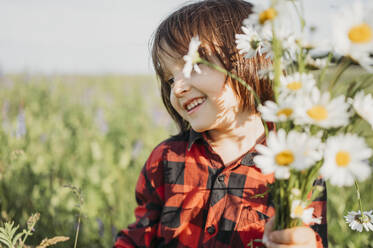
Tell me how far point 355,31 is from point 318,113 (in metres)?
0.14

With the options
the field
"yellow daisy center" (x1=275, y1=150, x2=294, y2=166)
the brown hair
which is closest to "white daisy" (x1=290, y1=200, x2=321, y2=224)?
"yellow daisy center" (x1=275, y1=150, x2=294, y2=166)

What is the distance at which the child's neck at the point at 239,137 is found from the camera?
1.43 m

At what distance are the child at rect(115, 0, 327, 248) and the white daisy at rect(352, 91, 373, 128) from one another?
683mm

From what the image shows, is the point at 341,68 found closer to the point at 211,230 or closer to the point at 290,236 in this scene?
the point at 290,236

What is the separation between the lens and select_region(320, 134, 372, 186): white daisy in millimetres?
526

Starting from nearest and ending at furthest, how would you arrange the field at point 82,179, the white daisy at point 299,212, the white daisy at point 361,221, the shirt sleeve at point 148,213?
the white daisy at point 299,212 → the white daisy at point 361,221 → the shirt sleeve at point 148,213 → the field at point 82,179

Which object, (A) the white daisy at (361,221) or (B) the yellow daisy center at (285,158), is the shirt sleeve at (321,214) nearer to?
(A) the white daisy at (361,221)

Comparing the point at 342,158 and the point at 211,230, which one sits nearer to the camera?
the point at 342,158

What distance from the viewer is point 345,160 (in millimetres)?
544

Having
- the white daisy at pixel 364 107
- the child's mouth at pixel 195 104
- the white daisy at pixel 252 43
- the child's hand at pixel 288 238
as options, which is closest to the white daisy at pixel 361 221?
the child's hand at pixel 288 238

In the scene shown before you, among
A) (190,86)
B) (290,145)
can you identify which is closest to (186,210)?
(190,86)

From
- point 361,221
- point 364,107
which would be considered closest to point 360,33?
point 364,107

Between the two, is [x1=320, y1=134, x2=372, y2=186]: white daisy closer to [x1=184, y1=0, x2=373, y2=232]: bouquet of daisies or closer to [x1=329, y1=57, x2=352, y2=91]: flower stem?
[x1=184, y1=0, x2=373, y2=232]: bouquet of daisies

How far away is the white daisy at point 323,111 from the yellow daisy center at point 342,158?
47mm
